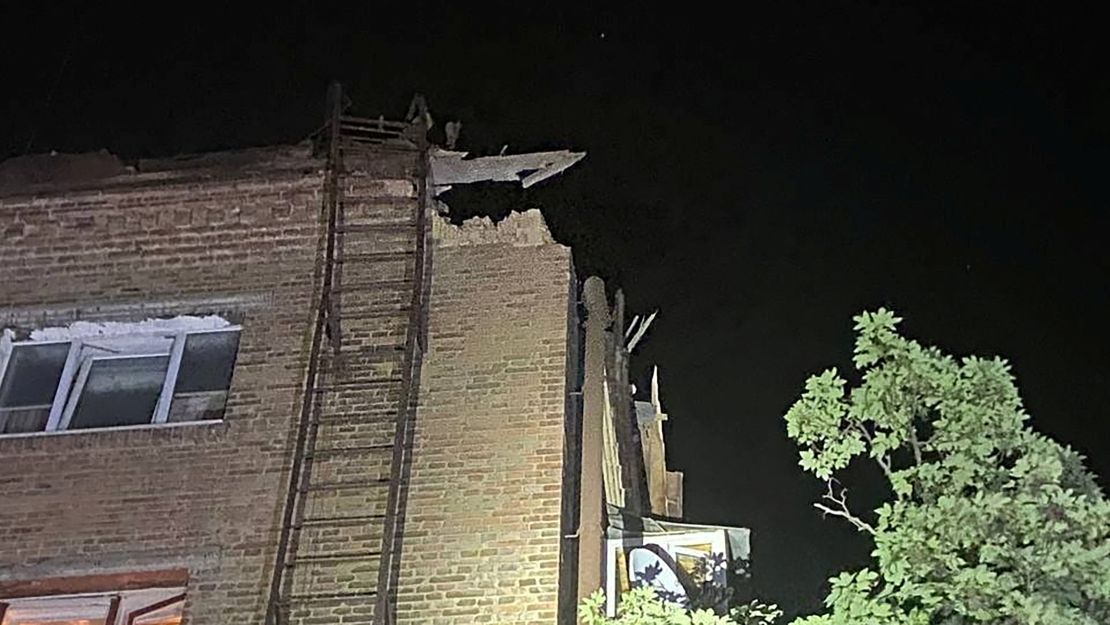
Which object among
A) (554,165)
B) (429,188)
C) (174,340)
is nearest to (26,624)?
(174,340)

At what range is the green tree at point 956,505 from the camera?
8875 millimetres

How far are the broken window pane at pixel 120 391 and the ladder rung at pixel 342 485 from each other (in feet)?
6.23

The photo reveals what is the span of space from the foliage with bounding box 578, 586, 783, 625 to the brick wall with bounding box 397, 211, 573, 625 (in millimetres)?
719

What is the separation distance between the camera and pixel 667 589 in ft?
40.9

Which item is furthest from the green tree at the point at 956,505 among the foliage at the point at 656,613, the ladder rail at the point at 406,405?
the ladder rail at the point at 406,405

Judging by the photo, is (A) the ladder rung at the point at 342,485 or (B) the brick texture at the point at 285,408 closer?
(B) the brick texture at the point at 285,408

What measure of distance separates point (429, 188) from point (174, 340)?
2.80m

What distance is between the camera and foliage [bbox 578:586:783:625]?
9.58m

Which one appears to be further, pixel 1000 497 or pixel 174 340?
pixel 174 340

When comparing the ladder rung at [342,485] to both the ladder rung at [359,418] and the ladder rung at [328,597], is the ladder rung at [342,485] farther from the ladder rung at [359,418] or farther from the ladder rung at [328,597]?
the ladder rung at [328,597]

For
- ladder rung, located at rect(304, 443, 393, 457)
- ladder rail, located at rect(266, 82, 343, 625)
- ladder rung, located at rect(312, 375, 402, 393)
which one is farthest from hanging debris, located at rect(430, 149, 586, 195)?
ladder rung, located at rect(304, 443, 393, 457)

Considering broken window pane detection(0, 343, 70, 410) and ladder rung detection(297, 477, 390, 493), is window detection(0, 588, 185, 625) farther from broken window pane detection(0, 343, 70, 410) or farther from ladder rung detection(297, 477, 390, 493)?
broken window pane detection(0, 343, 70, 410)

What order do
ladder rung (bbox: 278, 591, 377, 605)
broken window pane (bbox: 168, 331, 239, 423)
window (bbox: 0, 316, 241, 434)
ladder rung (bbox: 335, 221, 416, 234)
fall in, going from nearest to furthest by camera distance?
ladder rung (bbox: 278, 591, 377, 605), broken window pane (bbox: 168, 331, 239, 423), window (bbox: 0, 316, 241, 434), ladder rung (bbox: 335, 221, 416, 234)

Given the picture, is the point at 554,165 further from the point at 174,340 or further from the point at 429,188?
the point at 174,340
